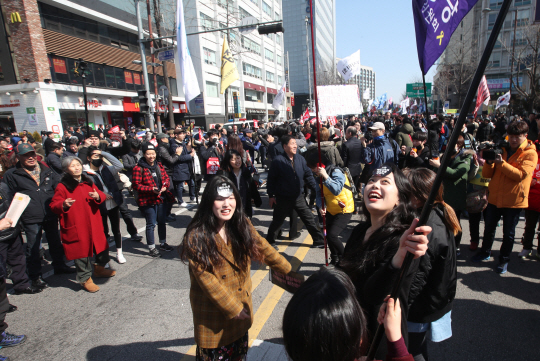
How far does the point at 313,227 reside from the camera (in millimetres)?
5008

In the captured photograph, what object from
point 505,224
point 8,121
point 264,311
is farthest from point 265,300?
point 8,121

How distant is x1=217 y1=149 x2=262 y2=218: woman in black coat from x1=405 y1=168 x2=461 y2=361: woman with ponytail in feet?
11.4

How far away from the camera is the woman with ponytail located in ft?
5.57

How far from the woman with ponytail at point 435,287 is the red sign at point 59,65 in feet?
83.9

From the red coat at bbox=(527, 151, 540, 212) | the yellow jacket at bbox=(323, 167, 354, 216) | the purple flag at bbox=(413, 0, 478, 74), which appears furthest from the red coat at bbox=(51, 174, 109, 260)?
the red coat at bbox=(527, 151, 540, 212)

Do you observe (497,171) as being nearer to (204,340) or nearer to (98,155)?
(204,340)

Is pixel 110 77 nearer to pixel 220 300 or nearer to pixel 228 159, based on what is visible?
pixel 228 159

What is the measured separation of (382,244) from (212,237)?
107 centimetres

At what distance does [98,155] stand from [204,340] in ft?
13.2

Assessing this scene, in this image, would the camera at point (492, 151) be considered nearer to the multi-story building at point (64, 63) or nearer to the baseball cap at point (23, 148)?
the baseball cap at point (23, 148)

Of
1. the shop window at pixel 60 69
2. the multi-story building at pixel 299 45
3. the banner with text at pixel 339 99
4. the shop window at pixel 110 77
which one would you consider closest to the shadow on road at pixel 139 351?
the banner with text at pixel 339 99

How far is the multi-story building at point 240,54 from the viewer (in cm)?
3431

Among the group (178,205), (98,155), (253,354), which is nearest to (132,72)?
(178,205)

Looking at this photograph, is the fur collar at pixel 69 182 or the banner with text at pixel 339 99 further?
the banner with text at pixel 339 99
